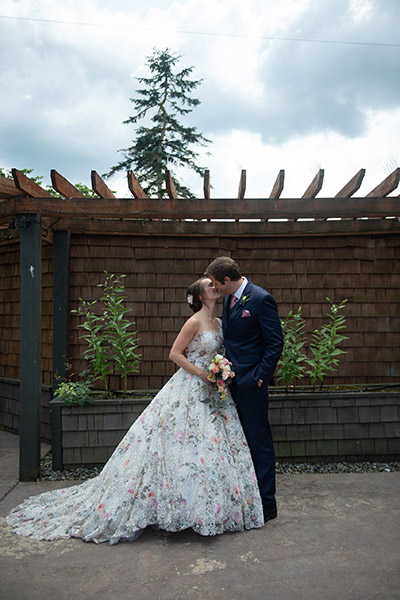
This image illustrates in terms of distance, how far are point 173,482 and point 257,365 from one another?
0.83 meters

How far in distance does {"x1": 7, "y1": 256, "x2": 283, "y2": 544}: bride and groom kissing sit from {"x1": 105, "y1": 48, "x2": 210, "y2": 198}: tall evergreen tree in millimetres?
13660

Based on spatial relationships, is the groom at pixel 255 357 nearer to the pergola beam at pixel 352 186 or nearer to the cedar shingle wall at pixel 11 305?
the pergola beam at pixel 352 186

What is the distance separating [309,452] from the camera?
409 centimetres

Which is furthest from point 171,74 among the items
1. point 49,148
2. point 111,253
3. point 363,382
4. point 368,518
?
point 368,518

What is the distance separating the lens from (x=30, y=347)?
3699 millimetres

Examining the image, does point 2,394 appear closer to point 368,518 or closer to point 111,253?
Answer: point 111,253

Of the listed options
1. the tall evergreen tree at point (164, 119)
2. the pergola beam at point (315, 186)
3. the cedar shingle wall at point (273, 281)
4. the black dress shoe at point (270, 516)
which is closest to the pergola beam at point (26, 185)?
the cedar shingle wall at point (273, 281)

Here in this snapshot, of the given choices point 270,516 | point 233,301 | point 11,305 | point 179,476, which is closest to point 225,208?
point 233,301

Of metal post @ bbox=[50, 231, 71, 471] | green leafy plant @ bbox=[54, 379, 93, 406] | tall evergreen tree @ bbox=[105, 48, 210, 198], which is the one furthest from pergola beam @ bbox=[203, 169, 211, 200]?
tall evergreen tree @ bbox=[105, 48, 210, 198]

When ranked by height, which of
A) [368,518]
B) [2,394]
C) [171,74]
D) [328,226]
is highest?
[171,74]

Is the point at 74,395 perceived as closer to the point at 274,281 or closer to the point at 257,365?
the point at 257,365

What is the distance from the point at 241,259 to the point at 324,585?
326 cm

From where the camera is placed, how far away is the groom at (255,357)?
8.97 ft

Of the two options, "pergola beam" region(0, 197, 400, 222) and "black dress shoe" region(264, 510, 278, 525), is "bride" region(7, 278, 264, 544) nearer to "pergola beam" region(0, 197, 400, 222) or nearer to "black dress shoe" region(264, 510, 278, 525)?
"black dress shoe" region(264, 510, 278, 525)
